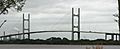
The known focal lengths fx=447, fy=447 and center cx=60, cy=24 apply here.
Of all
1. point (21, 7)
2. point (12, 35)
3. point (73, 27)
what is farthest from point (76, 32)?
point (21, 7)

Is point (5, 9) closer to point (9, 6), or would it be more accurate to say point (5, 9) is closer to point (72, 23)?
point (9, 6)

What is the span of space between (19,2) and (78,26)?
194 feet

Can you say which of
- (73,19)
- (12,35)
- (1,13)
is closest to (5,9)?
(1,13)

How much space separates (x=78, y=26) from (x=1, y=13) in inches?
2370

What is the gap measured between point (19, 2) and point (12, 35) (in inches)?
2594

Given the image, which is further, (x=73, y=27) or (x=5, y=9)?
(x=73, y=27)

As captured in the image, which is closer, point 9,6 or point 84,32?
point 9,6

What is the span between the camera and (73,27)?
3526 inches

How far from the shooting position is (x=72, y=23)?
8881 centimetres

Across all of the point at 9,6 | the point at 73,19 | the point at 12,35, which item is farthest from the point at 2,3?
the point at 12,35

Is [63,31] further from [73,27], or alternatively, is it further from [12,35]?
[12,35]

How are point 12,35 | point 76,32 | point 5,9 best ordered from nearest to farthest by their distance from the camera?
1. point 5,9
2. point 76,32
3. point 12,35

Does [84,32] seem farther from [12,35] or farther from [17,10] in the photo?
[17,10]

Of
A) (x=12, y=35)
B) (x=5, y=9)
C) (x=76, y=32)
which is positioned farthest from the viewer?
(x=12, y=35)
